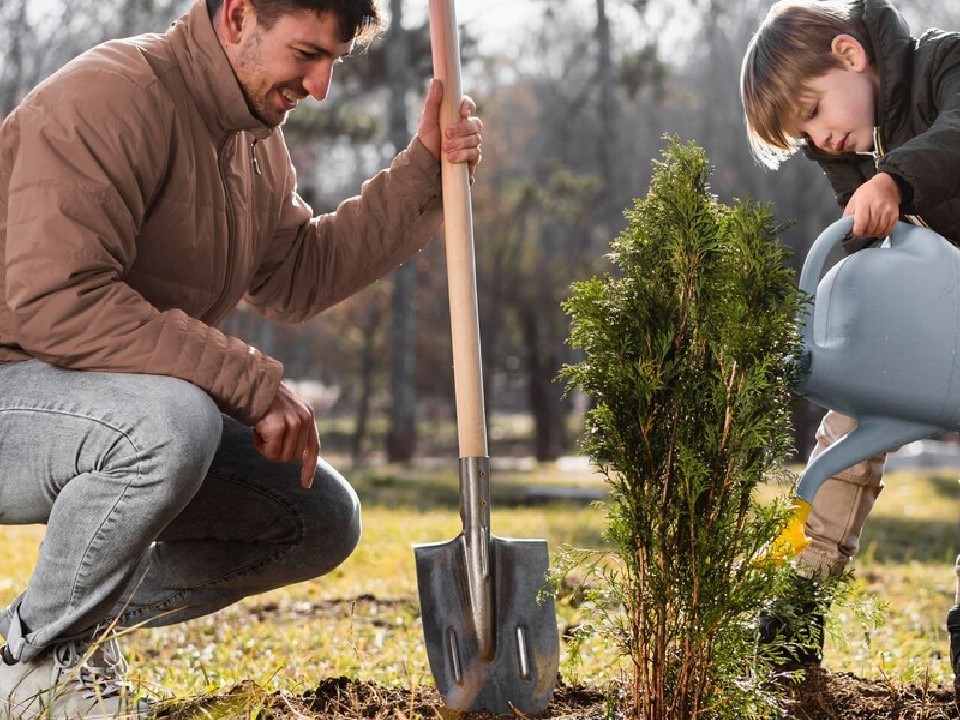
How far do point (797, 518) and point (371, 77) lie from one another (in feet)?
60.7

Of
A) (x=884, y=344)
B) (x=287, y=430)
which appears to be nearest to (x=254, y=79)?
(x=287, y=430)

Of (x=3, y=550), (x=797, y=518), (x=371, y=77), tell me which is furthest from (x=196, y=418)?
(x=371, y=77)

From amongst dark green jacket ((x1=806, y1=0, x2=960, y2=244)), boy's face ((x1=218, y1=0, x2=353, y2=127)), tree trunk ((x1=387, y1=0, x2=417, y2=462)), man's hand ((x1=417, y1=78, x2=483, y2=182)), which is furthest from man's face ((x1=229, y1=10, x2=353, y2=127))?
tree trunk ((x1=387, y1=0, x2=417, y2=462))

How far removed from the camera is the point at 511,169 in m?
28.9

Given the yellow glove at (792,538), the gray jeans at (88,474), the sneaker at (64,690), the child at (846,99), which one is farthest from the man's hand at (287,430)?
the child at (846,99)

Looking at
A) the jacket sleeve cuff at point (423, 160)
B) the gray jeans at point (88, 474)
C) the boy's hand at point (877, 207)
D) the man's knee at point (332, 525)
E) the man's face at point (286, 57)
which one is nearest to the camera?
the gray jeans at point (88, 474)

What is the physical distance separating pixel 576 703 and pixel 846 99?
5.59 ft

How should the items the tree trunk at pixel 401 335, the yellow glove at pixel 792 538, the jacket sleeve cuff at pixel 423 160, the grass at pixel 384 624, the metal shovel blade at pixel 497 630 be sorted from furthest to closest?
the tree trunk at pixel 401 335
the grass at pixel 384 624
the jacket sleeve cuff at pixel 423 160
the metal shovel blade at pixel 497 630
the yellow glove at pixel 792 538

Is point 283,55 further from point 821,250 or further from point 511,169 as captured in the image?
point 511,169

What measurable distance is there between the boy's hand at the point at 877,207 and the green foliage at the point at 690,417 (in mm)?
371

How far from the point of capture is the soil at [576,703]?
2648mm

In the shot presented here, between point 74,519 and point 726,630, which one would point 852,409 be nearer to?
point 726,630

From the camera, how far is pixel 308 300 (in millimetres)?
3262

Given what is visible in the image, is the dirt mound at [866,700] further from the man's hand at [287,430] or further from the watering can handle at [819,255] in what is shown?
the man's hand at [287,430]
